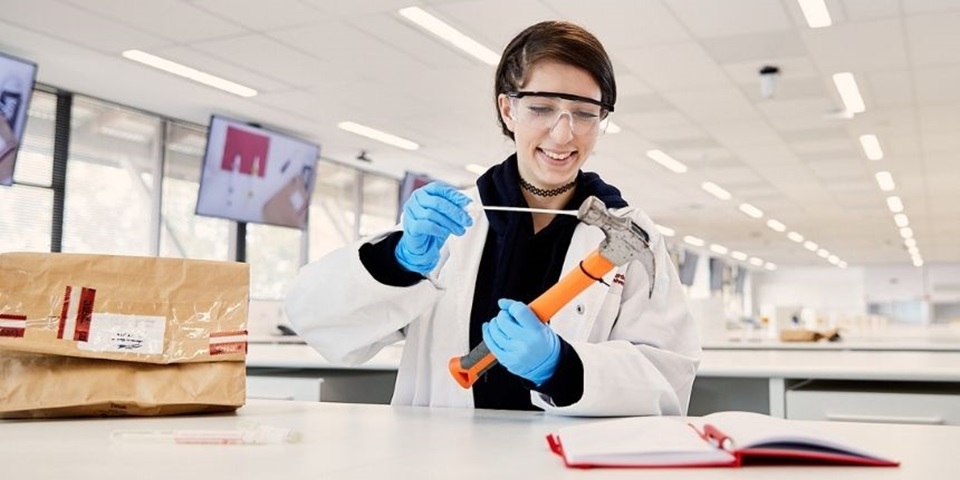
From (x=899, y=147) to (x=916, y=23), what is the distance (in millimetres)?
3460

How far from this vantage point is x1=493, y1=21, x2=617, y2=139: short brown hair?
1.56m

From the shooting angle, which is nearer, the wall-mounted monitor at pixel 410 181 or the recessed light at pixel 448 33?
the recessed light at pixel 448 33

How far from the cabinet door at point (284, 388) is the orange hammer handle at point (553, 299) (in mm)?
1279

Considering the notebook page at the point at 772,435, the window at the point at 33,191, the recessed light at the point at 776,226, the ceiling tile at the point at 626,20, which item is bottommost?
the notebook page at the point at 772,435

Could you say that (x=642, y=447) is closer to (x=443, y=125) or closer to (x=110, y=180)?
(x=110, y=180)

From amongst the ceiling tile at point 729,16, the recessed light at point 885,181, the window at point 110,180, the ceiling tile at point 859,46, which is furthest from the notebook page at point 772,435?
the recessed light at point 885,181

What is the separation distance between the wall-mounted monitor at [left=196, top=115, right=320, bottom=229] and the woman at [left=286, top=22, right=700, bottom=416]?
18.0 feet

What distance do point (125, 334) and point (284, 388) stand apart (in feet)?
4.26

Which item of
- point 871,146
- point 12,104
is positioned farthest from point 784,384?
point 871,146

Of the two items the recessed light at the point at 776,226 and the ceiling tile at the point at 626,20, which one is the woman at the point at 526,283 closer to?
the ceiling tile at the point at 626,20

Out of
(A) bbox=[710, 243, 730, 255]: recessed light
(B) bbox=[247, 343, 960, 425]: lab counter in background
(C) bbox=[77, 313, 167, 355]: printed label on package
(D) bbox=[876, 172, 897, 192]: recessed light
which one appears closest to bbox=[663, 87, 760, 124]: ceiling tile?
(D) bbox=[876, 172, 897, 192]: recessed light

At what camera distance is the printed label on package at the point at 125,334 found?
1.34 meters

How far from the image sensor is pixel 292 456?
0.99m

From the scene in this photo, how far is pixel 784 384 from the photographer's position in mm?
2355
